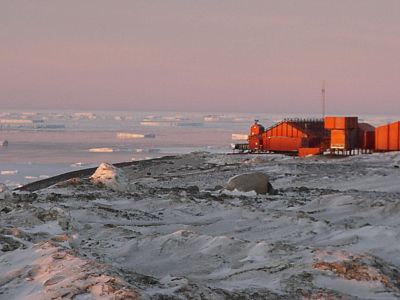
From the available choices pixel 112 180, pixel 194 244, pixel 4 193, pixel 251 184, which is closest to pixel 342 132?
pixel 251 184

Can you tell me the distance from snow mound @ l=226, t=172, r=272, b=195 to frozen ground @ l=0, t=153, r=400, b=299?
0.36 metres

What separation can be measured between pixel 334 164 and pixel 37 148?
3563 centimetres

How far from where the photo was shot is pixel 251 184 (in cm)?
1656

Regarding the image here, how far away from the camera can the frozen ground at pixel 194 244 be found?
21.9ft

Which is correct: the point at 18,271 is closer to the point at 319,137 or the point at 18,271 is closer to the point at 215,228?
the point at 215,228

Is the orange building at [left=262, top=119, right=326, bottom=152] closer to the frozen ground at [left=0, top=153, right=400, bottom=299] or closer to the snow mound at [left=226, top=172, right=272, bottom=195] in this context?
the frozen ground at [left=0, top=153, right=400, bottom=299]

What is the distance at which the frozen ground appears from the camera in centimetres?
666

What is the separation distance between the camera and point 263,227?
11430mm

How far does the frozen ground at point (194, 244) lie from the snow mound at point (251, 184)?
36 centimetres

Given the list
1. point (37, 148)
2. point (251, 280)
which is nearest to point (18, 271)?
point (251, 280)

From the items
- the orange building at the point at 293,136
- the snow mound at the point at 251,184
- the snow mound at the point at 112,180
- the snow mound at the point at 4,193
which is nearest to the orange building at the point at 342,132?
the orange building at the point at 293,136

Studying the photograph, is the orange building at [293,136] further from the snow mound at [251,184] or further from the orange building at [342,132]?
the snow mound at [251,184]

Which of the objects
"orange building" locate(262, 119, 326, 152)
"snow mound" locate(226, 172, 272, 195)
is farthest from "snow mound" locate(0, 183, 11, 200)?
"orange building" locate(262, 119, 326, 152)

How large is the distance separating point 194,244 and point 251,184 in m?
7.57
